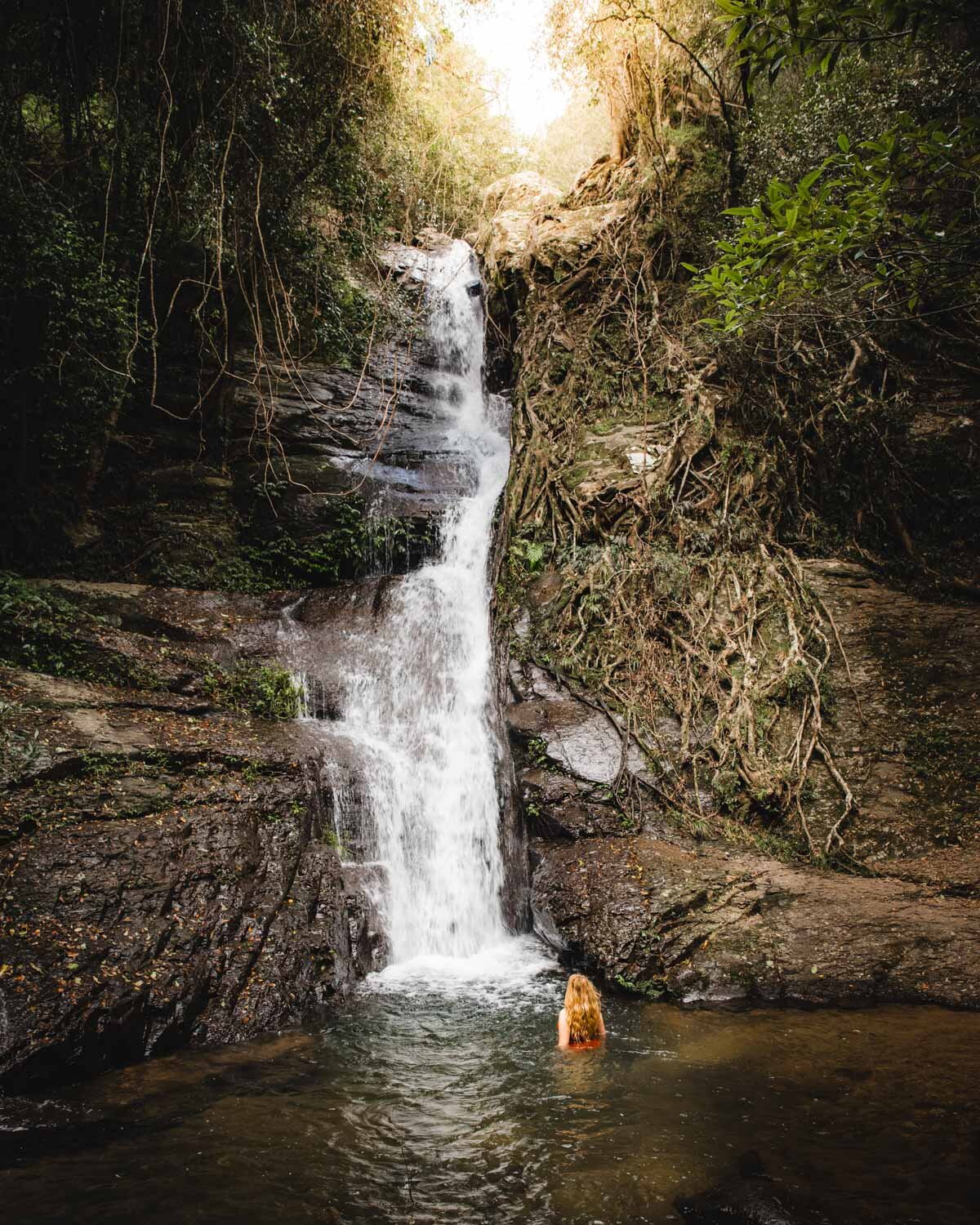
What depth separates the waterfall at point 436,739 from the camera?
5.59 metres

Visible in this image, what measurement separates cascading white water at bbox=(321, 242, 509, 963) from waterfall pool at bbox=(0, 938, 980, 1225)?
5.01 feet

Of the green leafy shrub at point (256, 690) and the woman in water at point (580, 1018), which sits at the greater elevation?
the green leafy shrub at point (256, 690)

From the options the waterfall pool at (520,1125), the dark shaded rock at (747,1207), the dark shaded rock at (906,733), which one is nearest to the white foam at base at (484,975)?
the waterfall pool at (520,1125)

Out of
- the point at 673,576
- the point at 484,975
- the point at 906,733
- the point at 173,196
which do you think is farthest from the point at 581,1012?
the point at 173,196

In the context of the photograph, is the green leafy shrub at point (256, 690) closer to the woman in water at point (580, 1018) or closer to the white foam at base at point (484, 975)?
the white foam at base at point (484, 975)

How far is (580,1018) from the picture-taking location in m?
3.68

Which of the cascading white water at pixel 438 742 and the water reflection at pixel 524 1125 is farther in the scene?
the cascading white water at pixel 438 742

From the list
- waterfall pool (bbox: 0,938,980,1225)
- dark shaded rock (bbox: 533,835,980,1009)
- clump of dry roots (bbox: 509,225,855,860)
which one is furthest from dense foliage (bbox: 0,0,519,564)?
waterfall pool (bbox: 0,938,980,1225)

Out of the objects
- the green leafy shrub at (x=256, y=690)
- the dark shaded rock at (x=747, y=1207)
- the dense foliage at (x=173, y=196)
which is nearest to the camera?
the dark shaded rock at (x=747, y=1207)

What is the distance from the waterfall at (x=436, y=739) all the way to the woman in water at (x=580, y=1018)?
1799 mm

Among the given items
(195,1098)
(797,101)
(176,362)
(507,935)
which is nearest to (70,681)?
(195,1098)

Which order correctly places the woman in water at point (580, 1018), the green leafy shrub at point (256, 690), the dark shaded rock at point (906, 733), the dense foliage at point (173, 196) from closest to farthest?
the woman in water at point (580, 1018)
the dark shaded rock at point (906, 733)
the green leafy shrub at point (256, 690)
the dense foliage at point (173, 196)

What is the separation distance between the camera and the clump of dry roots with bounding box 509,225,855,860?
18.7 ft

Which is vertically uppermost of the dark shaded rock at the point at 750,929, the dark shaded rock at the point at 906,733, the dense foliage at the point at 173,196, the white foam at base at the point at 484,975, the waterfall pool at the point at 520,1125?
the dense foliage at the point at 173,196
